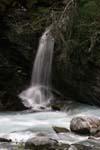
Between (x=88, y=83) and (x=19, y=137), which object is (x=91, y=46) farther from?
(x=19, y=137)

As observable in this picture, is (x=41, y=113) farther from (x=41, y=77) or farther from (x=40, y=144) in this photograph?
(x=40, y=144)

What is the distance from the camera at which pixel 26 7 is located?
53.7ft

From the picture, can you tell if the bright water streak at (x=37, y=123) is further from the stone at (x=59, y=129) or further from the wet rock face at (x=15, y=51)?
the wet rock face at (x=15, y=51)

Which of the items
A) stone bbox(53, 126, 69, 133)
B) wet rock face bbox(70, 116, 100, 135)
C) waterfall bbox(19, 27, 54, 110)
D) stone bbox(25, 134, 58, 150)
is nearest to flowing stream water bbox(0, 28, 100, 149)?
waterfall bbox(19, 27, 54, 110)

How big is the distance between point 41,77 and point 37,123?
3.80 metres

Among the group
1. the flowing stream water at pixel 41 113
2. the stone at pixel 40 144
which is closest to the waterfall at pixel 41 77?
the flowing stream water at pixel 41 113

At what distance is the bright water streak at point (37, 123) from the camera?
32.8ft

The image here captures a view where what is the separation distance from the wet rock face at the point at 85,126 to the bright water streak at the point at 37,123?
0.22 metres

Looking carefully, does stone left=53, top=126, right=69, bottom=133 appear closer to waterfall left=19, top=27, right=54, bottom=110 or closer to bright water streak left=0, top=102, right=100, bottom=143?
bright water streak left=0, top=102, right=100, bottom=143

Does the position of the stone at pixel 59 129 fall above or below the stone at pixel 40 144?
below

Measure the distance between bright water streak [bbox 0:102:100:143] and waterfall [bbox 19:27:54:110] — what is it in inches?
58.7

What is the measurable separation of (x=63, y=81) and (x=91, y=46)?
7.27 feet

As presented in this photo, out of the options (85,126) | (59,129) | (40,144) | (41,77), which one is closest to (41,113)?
(41,77)

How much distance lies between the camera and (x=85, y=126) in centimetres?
1023
